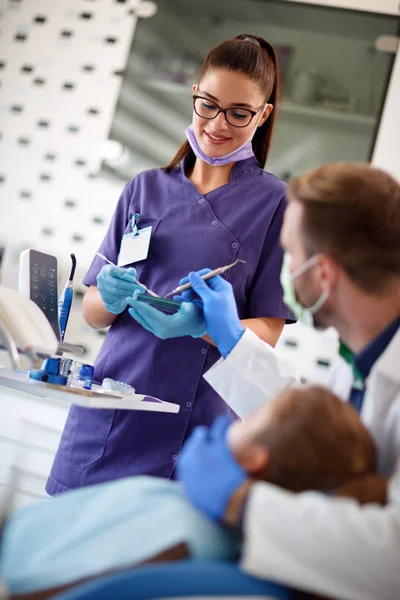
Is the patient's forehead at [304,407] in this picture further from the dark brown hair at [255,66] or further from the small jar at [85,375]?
the dark brown hair at [255,66]

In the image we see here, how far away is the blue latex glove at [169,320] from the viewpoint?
70.5 inches

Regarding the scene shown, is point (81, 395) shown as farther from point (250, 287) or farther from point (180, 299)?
point (250, 287)

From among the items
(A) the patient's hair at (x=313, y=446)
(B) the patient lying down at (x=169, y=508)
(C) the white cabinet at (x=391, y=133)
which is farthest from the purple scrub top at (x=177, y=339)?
(C) the white cabinet at (x=391, y=133)

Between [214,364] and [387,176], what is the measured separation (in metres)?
0.76

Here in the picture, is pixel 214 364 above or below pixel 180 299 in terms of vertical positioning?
below

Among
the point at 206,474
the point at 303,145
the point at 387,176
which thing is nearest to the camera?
the point at 206,474

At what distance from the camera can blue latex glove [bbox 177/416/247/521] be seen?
1.05m

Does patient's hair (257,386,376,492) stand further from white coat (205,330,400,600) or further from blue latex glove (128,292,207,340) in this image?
blue latex glove (128,292,207,340)

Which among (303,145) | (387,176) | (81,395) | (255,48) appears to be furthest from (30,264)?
(303,145)

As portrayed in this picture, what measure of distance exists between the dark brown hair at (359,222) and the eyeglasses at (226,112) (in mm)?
787

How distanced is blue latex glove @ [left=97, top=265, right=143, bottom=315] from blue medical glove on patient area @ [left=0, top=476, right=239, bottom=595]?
74 cm

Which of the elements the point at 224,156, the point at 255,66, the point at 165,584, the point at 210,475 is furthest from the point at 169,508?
the point at 255,66

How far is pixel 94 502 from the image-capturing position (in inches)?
46.4

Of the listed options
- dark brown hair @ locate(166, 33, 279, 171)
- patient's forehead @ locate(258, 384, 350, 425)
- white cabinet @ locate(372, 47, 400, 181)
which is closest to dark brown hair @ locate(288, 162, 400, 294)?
patient's forehead @ locate(258, 384, 350, 425)
